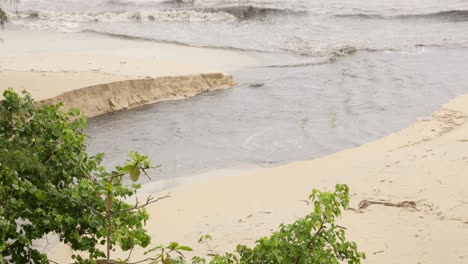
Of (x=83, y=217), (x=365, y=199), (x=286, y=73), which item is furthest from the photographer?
(x=286, y=73)

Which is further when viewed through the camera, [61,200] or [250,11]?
[250,11]

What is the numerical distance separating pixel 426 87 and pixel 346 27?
860 centimetres

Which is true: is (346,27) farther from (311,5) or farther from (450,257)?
(450,257)

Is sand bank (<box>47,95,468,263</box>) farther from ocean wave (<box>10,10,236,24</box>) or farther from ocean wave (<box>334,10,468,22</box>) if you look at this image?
ocean wave (<box>10,10,236,24</box>)

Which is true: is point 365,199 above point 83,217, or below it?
below

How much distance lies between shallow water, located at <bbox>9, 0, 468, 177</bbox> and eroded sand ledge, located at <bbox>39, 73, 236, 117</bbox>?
0.32 m

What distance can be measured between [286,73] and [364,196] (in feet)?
30.1

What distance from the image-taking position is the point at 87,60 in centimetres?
1672

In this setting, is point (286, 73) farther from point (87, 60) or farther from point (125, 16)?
point (125, 16)

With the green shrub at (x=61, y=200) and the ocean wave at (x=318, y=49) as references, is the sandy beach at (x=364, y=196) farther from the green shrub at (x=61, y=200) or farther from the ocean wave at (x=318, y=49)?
the ocean wave at (x=318, y=49)

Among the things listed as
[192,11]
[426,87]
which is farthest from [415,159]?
[192,11]

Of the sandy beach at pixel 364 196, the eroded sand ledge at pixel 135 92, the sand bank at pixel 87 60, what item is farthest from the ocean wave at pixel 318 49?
the sandy beach at pixel 364 196

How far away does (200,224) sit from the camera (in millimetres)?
8227

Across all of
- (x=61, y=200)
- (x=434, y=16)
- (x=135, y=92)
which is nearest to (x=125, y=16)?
(x=434, y=16)
